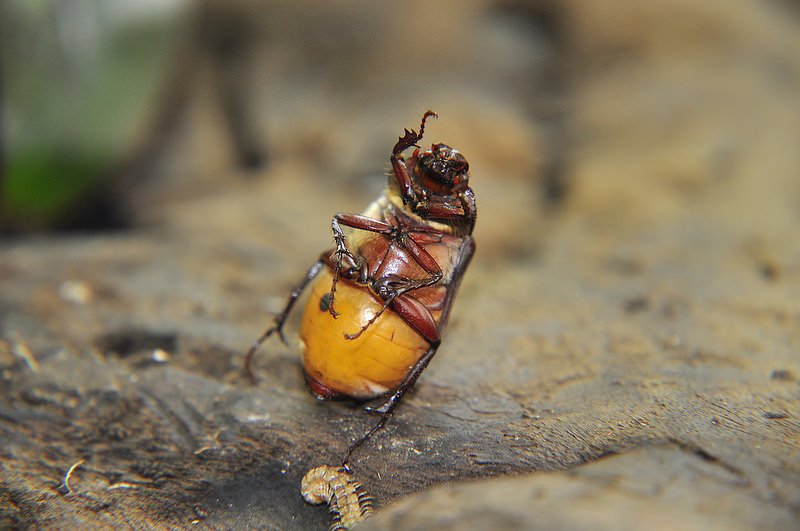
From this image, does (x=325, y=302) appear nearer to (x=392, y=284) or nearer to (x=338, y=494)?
(x=392, y=284)

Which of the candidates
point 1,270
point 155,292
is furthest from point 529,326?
point 1,270


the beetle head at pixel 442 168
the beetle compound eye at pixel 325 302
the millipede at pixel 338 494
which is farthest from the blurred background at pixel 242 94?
the millipede at pixel 338 494

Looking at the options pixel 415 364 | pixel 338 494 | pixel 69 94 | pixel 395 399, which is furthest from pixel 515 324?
pixel 69 94

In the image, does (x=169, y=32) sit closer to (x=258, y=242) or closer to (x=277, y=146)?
(x=277, y=146)

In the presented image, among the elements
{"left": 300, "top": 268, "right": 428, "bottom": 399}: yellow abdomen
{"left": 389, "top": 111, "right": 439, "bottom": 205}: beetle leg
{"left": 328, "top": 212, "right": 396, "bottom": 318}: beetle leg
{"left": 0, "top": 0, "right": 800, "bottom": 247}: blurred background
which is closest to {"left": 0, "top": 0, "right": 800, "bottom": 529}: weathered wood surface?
{"left": 0, "top": 0, "right": 800, "bottom": 247}: blurred background

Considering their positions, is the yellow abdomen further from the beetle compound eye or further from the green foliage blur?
the green foliage blur

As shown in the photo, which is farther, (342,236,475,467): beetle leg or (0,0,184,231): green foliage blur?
(0,0,184,231): green foliage blur
